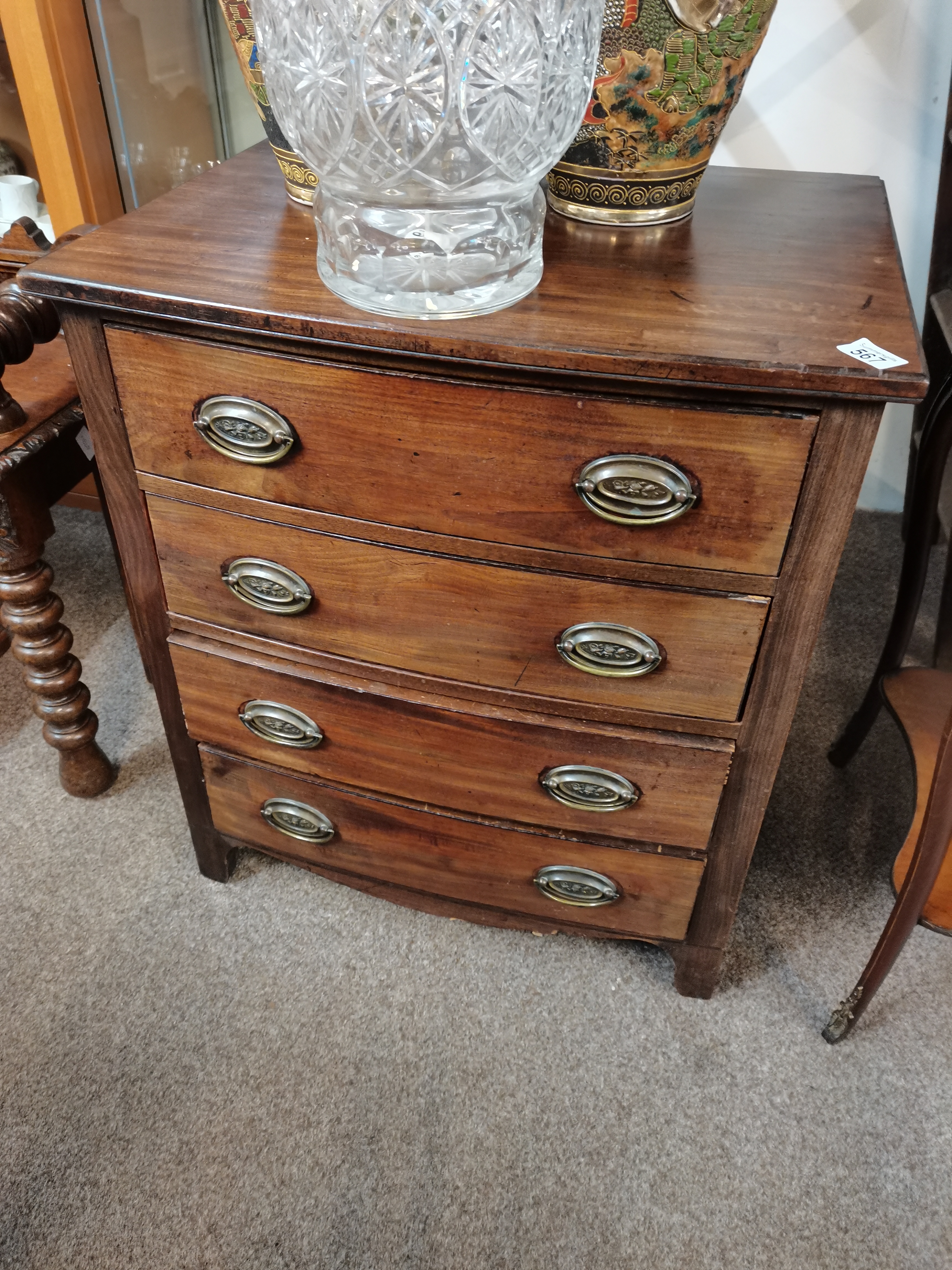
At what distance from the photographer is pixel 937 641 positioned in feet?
4.45

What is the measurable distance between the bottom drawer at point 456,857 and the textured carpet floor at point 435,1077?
0.13m

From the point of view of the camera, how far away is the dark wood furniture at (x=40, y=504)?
105cm

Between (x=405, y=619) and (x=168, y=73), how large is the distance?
113 centimetres

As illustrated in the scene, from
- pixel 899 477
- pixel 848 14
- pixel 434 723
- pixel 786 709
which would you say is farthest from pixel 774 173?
pixel 899 477

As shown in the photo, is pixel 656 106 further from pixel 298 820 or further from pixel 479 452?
pixel 298 820

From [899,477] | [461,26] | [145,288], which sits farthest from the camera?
[899,477]

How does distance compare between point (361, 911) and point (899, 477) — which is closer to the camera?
point (361, 911)

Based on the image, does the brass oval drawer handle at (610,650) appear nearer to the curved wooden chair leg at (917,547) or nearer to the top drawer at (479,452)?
the top drawer at (479,452)

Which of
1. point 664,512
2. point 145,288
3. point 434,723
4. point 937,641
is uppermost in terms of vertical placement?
point 145,288

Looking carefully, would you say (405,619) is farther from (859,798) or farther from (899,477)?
(899,477)

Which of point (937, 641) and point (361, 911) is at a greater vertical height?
point (937, 641)


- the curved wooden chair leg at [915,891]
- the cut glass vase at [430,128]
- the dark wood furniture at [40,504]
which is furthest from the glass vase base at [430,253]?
the curved wooden chair leg at [915,891]

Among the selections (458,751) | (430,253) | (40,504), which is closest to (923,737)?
(458,751)

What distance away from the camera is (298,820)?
43.1 inches
